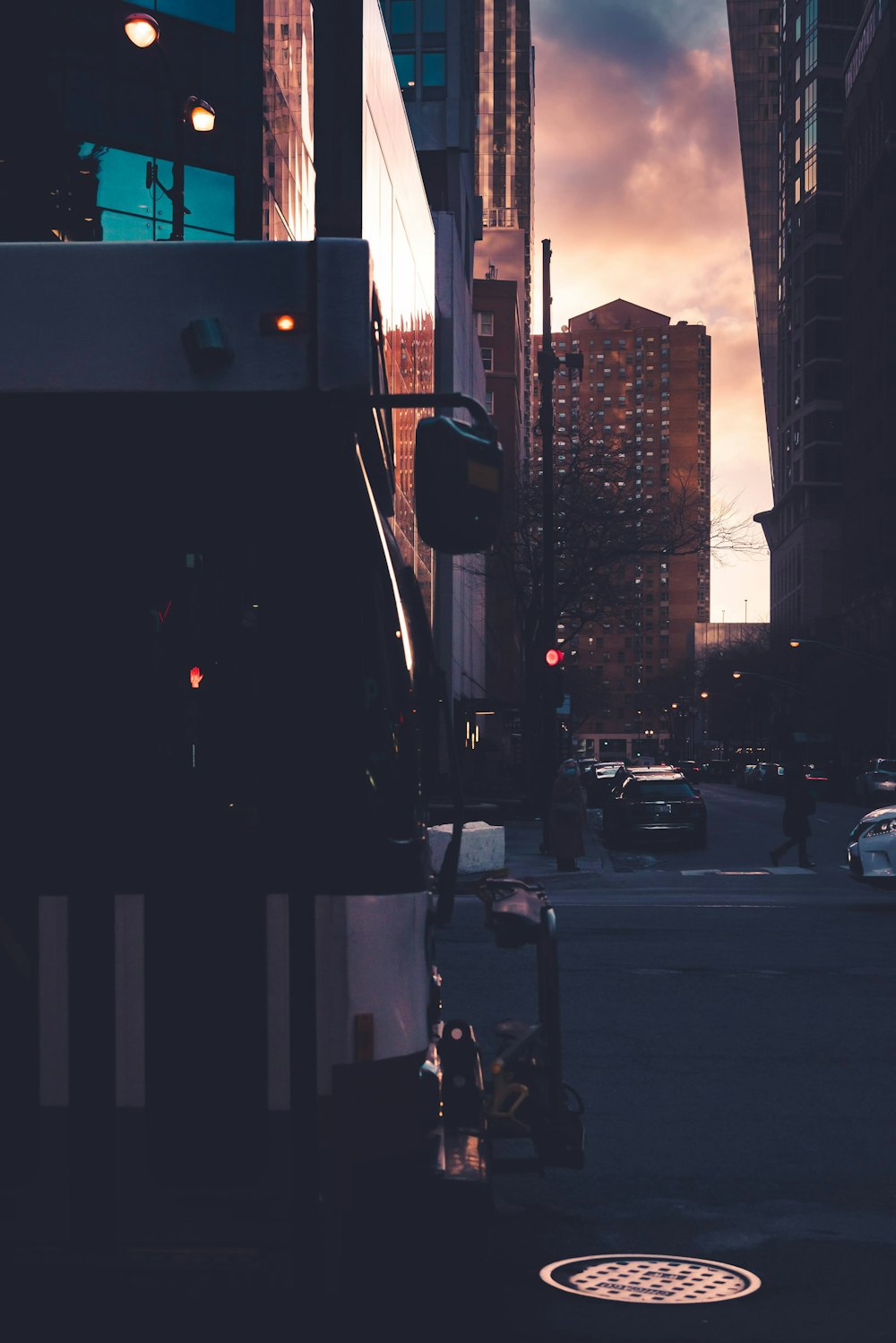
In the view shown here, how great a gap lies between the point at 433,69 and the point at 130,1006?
72.2 metres

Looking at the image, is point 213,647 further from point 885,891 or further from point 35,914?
point 885,891

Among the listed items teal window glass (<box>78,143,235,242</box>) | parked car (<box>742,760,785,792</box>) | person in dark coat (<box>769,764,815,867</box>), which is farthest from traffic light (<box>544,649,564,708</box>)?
parked car (<box>742,760,785,792</box>)

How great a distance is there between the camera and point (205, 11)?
36.2 metres

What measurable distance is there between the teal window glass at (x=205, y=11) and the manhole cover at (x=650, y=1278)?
35020 millimetres

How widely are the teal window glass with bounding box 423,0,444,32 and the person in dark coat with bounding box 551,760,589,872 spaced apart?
172 feet

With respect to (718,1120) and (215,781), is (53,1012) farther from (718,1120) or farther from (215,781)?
(718,1120)

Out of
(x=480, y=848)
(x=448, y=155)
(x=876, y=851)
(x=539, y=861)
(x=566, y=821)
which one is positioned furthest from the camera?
(x=448, y=155)

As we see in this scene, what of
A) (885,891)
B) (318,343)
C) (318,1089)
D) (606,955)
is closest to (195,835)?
(318,1089)

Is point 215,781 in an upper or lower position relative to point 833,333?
lower

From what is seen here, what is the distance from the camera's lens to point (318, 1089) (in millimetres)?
4191

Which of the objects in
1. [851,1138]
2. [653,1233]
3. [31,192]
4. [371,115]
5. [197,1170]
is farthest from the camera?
[371,115]

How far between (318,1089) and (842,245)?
149 m

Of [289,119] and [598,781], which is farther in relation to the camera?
[598,781]

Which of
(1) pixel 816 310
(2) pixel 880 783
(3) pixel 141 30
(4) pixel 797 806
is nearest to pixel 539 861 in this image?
(4) pixel 797 806
